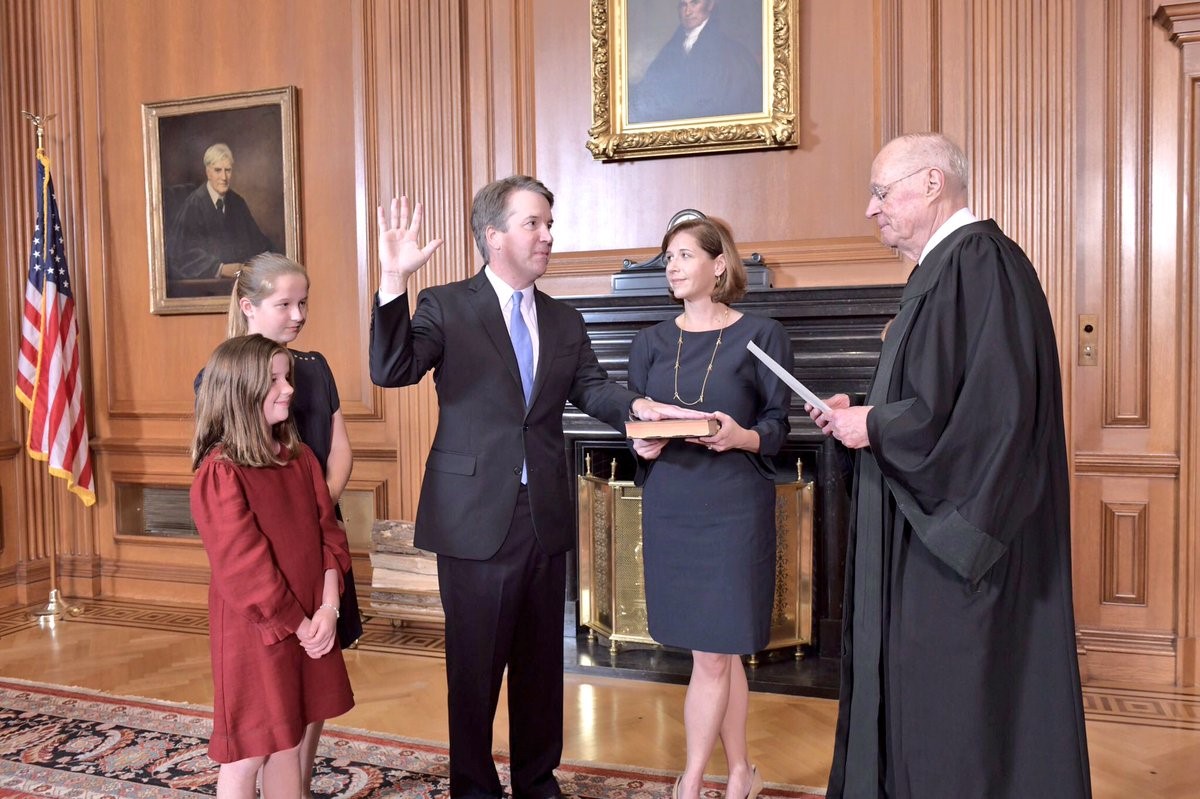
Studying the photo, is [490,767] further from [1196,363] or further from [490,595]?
[1196,363]

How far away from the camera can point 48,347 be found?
6.09 m

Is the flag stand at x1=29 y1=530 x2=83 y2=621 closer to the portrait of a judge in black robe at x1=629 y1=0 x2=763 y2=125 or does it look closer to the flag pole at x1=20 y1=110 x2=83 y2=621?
the flag pole at x1=20 y1=110 x2=83 y2=621

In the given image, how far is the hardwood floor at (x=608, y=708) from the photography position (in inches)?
146

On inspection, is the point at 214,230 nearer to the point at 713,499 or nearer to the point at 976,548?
the point at 713,499

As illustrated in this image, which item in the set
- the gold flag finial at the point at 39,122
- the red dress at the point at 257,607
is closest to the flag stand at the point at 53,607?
the gold flag finial at the point at 39,122

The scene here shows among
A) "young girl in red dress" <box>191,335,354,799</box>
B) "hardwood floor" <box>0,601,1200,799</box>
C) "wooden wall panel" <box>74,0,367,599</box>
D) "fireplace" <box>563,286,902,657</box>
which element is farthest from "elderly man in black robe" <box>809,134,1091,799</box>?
"wooden wall panel" <box>74,0,367,599</box>

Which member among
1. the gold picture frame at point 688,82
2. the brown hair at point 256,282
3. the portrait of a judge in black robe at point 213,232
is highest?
the gold picture frame at point 688,82

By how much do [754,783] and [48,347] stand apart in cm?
512

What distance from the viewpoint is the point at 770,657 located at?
488cm

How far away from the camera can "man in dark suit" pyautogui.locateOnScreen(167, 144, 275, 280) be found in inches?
245

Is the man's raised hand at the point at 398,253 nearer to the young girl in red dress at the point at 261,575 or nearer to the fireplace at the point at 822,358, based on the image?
the young girl in red dress at the point at 261,575

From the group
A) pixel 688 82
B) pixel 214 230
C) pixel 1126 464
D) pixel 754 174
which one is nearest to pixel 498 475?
pixel 754 174

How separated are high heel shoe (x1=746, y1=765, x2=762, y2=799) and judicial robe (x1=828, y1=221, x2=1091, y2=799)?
34.0 inches

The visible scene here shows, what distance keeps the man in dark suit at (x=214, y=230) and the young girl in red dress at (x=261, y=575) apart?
12.5 ft
